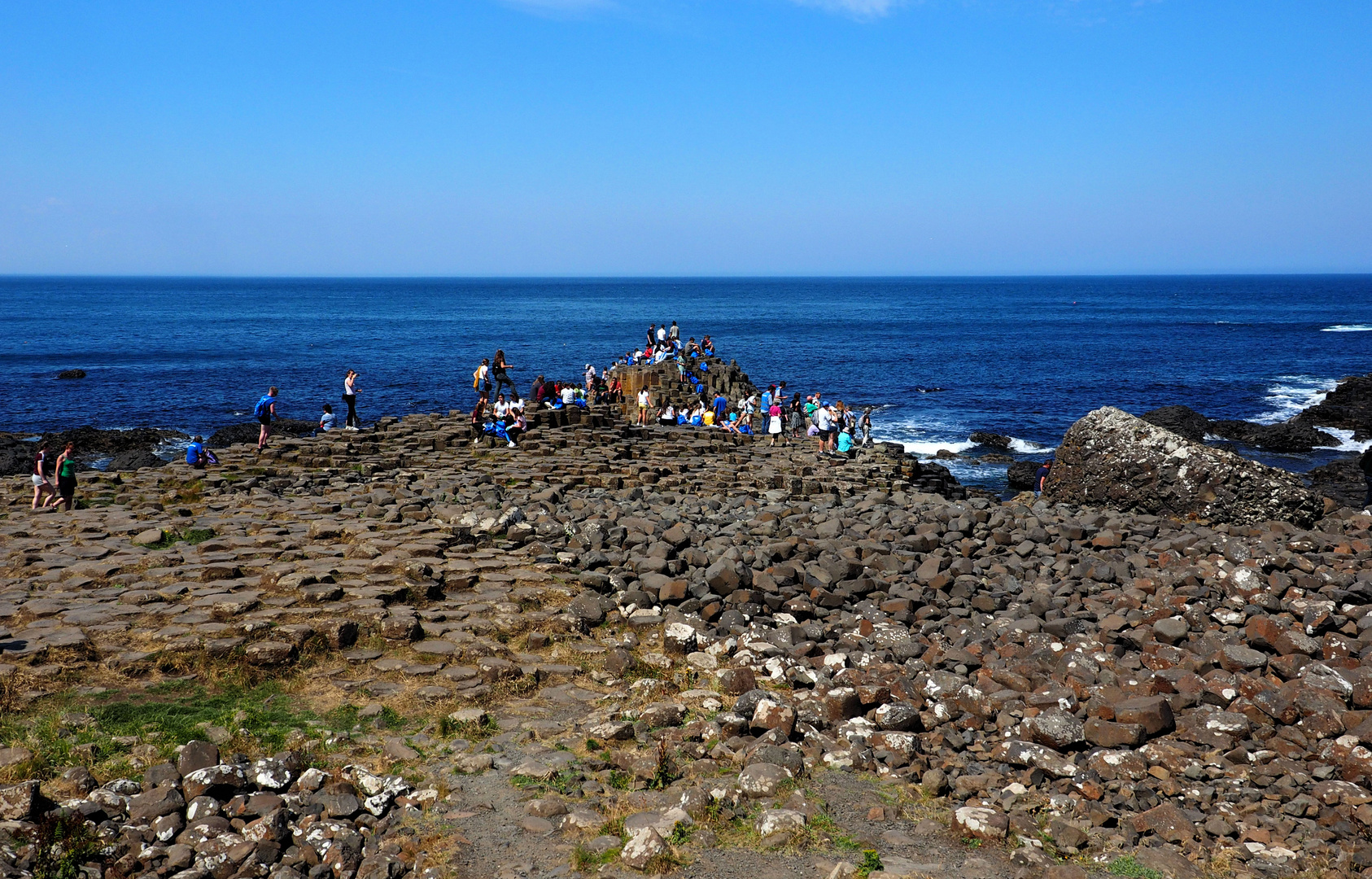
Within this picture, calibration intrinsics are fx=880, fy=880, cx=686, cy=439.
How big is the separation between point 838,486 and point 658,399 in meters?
15.7

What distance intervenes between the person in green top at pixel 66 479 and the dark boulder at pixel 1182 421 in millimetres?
38713

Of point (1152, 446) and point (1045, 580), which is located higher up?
point (1152, 446)

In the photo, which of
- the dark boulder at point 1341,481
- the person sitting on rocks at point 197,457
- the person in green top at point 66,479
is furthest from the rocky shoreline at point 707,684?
the dark boulder at point 1341,481

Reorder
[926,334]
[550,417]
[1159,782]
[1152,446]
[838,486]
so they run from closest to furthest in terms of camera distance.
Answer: [1159,782] < [1152,446] < [838,486] < [550,417] < [926,334]

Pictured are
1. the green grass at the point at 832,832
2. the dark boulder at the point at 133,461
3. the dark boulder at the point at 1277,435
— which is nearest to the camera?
the green grass at the point at 832,832

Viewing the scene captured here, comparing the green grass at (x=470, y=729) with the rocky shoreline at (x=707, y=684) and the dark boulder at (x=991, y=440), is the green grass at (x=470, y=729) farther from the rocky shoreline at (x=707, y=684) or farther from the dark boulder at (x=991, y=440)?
the dark boulder at (x=991, y=440)

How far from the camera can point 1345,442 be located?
37.2 m

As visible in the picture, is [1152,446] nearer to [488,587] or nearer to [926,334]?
[488,587]

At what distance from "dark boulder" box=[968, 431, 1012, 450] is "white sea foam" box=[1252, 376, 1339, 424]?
47.1 feet

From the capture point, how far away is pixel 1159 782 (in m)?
7.14

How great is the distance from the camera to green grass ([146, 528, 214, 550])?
1354 cm

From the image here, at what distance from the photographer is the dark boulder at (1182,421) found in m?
39.2

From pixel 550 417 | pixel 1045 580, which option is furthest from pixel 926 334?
pixel 1045 580

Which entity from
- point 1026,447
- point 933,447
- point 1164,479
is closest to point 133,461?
point 933,447
